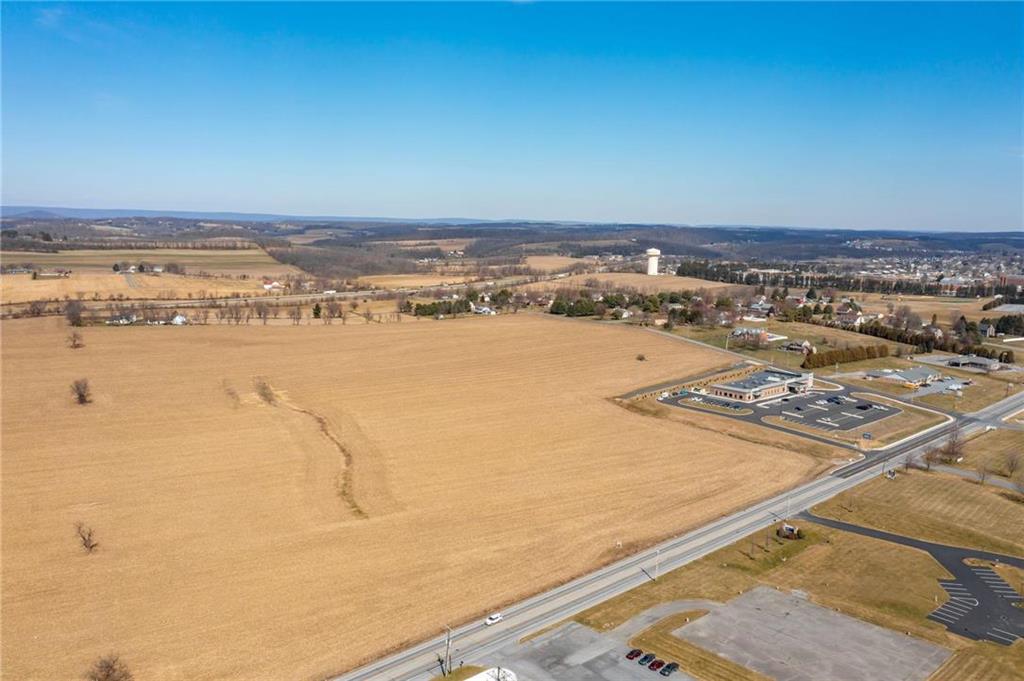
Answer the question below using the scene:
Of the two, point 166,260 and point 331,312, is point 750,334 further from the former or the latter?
point 166,260

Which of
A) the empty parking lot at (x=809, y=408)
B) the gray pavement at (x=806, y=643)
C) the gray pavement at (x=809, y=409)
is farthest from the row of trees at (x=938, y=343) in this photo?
the gray pavement at (x=806, y=643)

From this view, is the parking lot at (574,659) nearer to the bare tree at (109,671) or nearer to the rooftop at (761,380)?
the bare tree at (109,671)

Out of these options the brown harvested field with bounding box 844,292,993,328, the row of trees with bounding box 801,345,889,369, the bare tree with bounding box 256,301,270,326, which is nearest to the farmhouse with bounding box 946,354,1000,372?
the row of trees with bounding box 801,345,889,369

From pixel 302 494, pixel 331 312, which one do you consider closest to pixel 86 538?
pixel 302 494

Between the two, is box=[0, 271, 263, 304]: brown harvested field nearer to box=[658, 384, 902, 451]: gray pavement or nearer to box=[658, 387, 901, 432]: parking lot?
box=[658, 387, 901, 432]: parking lot

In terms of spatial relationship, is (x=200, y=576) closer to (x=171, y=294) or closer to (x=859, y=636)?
(x=859, y=636)

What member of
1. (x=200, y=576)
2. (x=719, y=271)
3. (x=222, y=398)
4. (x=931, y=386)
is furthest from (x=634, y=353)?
(x=719, y=271)
